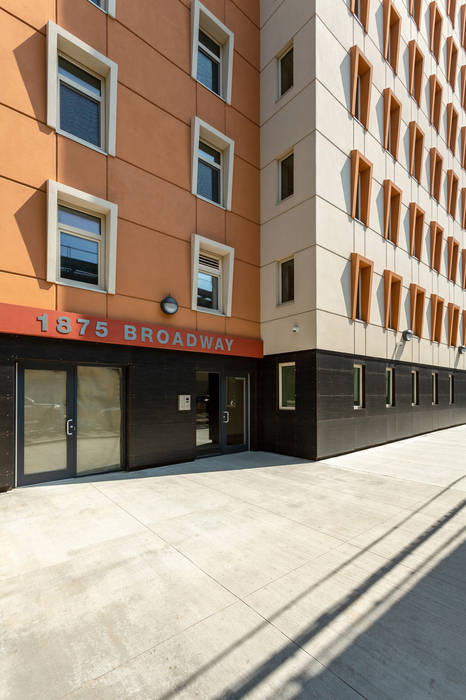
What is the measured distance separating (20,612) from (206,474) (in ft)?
17.7

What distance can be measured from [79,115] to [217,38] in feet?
20.5

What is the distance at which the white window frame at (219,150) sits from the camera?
1036 centimetres

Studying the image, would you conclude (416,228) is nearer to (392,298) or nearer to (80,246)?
(392,298)

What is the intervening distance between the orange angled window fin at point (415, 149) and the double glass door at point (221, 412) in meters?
12.3

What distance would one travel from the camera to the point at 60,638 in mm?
2996

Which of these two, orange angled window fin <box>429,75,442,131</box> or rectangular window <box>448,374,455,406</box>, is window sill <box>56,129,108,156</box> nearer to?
orange angled window fin <box>429,75,442,131</box>

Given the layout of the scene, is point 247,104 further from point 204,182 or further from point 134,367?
point 134,367

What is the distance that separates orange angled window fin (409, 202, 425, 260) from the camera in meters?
15.2

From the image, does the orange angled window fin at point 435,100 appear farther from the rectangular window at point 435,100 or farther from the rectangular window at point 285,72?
the rectangular window at point 285,72

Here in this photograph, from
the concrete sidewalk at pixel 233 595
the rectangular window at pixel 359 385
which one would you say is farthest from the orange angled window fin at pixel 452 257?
the concrete sidewalk at pixel 233 595

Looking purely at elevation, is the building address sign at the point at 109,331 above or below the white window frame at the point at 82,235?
below

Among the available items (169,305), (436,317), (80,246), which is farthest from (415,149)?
(80,246)

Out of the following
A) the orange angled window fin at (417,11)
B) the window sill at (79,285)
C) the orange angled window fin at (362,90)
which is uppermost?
the orange angled window fin at (417,11)

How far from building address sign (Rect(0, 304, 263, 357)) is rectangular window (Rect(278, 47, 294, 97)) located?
872 centimetres
